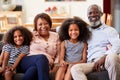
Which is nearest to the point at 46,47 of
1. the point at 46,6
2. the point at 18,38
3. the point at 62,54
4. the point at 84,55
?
the point at 62,54

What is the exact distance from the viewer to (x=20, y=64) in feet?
8.99

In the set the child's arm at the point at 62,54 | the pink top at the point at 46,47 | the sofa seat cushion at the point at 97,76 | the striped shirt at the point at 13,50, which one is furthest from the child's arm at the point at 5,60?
the sofa seat cushion at the point at 97,76

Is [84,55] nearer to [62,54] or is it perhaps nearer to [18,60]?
[62,54]

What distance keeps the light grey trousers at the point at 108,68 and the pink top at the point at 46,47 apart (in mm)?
396

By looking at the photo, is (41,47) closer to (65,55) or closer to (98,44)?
(65,55)

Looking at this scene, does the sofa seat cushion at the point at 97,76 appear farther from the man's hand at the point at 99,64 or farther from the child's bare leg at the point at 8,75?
the child's bare leg at the point at 8,75

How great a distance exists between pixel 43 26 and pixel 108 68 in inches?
32.2

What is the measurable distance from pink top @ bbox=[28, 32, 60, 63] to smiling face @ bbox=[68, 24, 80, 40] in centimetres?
17

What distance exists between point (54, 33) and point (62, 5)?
12.0ft

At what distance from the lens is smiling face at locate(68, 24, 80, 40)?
282 centimetres

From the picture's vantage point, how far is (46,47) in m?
2.86

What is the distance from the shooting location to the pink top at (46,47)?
285 centimetres

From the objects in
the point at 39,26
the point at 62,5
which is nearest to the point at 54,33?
the point at 39,26

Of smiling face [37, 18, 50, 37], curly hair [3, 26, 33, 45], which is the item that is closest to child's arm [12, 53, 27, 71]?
curly hair [3, 26, 33, 45]
